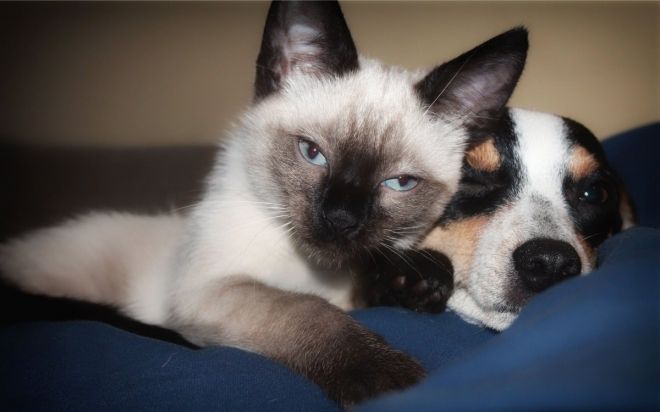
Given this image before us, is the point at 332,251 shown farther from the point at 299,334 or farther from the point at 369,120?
the point at 369,120

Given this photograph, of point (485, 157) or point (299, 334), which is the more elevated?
point (485, 157)

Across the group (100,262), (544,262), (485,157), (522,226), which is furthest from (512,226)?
(100,262)

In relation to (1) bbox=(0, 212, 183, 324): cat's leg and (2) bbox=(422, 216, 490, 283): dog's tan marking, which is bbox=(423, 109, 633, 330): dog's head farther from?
(1) bbox=(0, 212, 183, 324): cat's leg

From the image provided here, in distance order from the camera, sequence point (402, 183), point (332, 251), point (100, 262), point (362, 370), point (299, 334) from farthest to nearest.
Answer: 1. point (100, 262)
2. point (402, 183)
3. point (332, 251)
4. point (299, 334)
5. point (362, 370)

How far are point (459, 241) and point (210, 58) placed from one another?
4.84 ft

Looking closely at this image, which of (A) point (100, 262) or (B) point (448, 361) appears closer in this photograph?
(B) point (448, 361)

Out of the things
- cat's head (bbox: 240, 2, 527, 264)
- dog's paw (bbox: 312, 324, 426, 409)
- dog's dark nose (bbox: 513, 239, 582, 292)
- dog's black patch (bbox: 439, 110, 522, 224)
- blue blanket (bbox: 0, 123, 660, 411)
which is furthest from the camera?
dog's black patch (bbox: 439, 110, 522, 224)

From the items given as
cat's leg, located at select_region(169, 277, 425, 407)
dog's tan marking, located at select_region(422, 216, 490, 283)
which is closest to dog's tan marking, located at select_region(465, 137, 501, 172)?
dog's tan marking, located at select_region(422, 216, 490, 283)

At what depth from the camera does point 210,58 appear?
224 cm

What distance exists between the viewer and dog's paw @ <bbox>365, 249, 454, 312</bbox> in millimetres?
1205

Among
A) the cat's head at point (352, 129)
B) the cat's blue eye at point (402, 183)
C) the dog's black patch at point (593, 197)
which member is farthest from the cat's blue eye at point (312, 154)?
the dog's black patch at point (593, 197)

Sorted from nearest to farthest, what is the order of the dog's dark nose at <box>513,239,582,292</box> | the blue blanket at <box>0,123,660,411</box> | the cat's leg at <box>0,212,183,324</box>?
the blue blanket at <box>0,123,660,411</box>, the dog's dark nose at <box>513,239,582,292</box>, the cat's leg at <box>0,212,183,324</box>

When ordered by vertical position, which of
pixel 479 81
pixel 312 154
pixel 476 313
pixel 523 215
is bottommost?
pixel 476 313

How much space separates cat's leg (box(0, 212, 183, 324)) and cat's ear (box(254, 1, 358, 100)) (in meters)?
0.64
